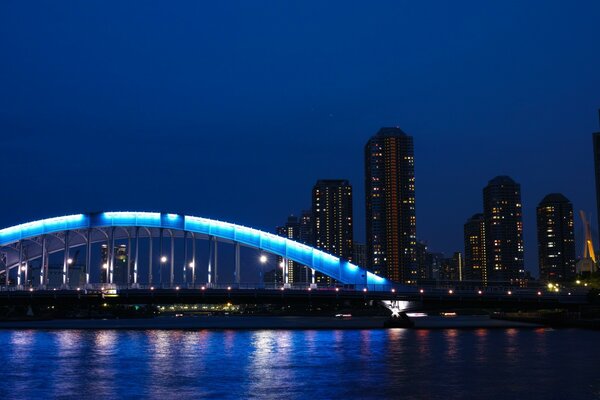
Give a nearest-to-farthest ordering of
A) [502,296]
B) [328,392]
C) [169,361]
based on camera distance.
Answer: [328,392]
[169,361]
[502,296]

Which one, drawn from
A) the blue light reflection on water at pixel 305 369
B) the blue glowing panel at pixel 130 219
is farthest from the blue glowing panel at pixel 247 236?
the blue light reflection on water at pixel 305 369

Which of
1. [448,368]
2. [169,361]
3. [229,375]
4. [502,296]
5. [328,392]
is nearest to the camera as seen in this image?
[328,392]

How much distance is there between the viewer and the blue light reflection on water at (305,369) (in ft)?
109

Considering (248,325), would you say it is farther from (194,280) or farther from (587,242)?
(587,242)

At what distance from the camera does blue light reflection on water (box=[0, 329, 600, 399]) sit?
109 ft

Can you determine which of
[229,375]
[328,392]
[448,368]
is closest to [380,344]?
[448,368]

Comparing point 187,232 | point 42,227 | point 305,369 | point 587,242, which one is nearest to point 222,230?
point 187,232

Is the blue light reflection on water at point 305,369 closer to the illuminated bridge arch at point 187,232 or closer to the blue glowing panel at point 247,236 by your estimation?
the illuminated bridge arch at point 187,232

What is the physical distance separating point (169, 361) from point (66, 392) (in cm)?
1409

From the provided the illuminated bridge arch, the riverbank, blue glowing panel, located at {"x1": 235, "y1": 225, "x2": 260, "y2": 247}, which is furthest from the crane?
blue glowing panel, located at {"x1": 235, "y1": 225, "x2": 260, "y2": 247}

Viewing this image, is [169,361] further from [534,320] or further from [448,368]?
[534,320]

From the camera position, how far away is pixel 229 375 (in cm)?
3931

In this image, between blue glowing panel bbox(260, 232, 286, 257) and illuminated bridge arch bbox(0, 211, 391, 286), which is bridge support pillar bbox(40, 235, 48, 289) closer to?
illuminated bridge arch bbox(0, 211, 391, 286)

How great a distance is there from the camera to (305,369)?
42219mm
